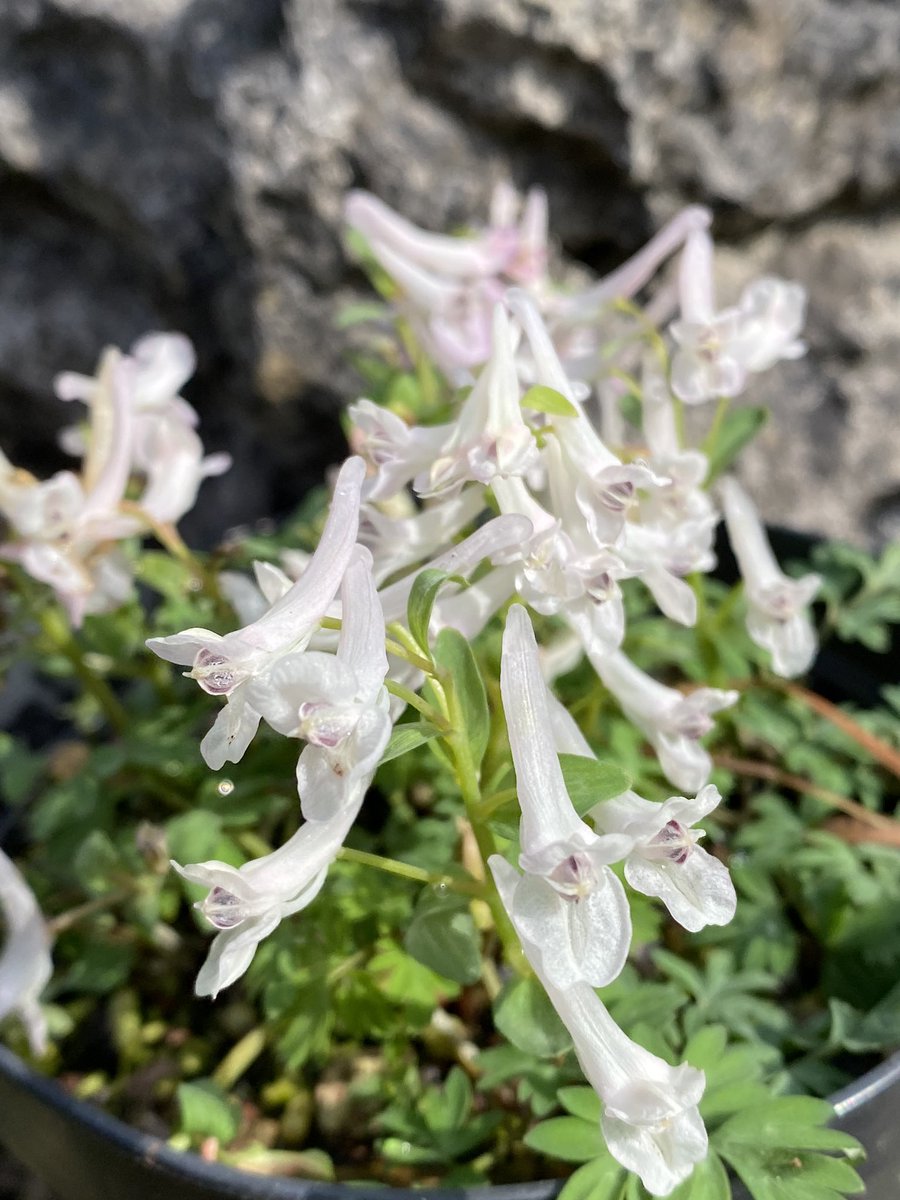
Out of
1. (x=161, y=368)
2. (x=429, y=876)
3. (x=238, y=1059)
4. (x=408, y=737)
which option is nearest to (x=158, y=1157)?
(x=238, y=1059)

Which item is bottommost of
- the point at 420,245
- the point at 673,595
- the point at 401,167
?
the point at 673,595

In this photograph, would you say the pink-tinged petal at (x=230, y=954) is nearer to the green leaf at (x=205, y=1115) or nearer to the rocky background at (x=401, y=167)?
the green leaf at (x=205, y=1115)

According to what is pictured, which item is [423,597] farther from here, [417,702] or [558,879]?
[558,879]

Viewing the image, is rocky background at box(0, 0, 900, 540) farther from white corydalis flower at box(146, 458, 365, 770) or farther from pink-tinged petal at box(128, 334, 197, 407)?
white corydalis flower at box(146, 458, 365, 770)

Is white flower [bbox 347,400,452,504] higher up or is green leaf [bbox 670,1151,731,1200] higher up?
white flower [bbox 347,400,452,504]

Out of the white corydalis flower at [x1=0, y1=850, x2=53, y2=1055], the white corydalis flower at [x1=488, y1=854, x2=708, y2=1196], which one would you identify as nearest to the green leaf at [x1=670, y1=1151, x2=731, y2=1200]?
the white corydalis flower at [x1=488, y1=854, x2=708, y2=1196]

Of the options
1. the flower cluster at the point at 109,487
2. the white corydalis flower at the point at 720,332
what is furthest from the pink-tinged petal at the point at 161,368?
the white corydalis flower at the point at 720,332
